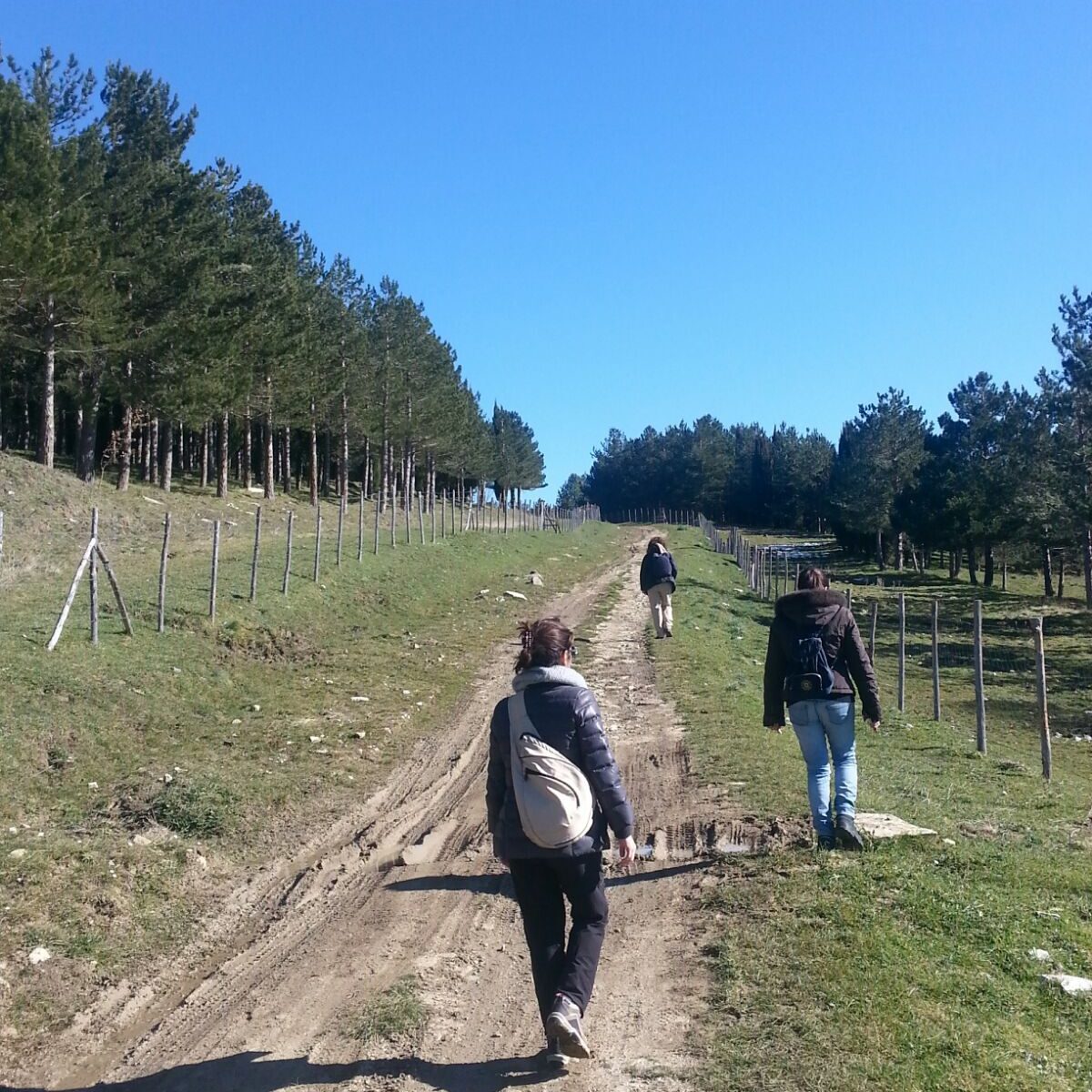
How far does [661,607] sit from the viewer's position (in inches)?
754

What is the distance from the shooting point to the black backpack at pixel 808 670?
6.77 m

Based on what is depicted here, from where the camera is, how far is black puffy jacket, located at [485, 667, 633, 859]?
15.3 ft

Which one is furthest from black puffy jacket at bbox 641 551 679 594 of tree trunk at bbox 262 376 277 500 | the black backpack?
tree trunk at bbox 262 376 277 500

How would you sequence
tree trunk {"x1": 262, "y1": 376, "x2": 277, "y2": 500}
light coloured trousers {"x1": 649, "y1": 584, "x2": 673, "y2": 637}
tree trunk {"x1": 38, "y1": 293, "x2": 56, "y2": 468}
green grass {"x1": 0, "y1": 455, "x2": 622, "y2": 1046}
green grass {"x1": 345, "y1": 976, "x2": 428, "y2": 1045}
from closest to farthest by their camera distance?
1. green grass {"x1": 345, "y1": 976, "x2": 428, "y2": 1045}
2. green grass {"x1": 0, "y1": 455, "x2": 622, "y2": 1046}
3. light coloured trousers {"x1": 649, "y1": 584, "x2": 673, "y2": 637}
4. tree trunk {"x1": 38, "y1": 293, "x2": 56, "y2": 468}
5. tree trunk {"x1": 262, "y1": 376, "x2": 277, "y2": 500}

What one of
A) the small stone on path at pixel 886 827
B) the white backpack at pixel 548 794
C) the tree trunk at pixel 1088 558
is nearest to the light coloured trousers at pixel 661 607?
the small stone on path at pixel 886 827

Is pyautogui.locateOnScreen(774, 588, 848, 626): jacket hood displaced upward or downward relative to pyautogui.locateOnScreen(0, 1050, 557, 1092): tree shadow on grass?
upward

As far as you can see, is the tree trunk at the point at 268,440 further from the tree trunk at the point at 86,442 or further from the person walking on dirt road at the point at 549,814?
the person walking on dirt road at the point at 549,814

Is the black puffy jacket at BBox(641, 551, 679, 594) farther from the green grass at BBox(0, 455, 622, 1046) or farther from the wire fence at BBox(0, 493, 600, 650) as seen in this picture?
the wire fence at BBox(0, 493, 600, 650)

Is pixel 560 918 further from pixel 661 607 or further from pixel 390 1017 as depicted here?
pixel 661 607

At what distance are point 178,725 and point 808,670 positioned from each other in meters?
7.68

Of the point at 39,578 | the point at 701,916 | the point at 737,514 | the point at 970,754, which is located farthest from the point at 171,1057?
the point at 737,514

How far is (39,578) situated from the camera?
65.1 feet

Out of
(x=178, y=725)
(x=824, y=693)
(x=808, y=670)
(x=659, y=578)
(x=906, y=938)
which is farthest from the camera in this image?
(x=659, y=578)

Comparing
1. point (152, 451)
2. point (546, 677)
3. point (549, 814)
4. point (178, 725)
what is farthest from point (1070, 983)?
point (152, 451)
